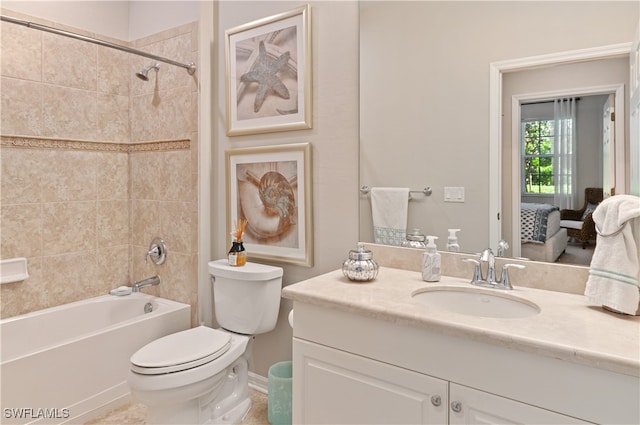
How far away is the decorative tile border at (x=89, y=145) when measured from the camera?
7.38 ft

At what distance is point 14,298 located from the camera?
2.22m

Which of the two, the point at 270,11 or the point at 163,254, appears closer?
the point at 270,11

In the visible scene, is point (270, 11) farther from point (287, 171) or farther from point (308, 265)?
point (308, 265)

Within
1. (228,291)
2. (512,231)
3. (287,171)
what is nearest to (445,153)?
(512,231)

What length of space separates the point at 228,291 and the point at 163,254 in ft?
2.63

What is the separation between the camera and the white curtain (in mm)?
1343

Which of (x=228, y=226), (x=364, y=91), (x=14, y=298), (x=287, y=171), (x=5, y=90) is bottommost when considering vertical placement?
(x=14, y=298)

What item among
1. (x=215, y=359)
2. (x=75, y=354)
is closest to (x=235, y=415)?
(x=215, y=359)

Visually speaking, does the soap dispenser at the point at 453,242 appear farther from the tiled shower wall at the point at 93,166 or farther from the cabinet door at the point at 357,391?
the tiled shower wall at the point at 93,166

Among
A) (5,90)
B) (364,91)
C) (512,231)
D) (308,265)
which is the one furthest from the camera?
(5,90)

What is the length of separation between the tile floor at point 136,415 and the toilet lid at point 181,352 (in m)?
0.44

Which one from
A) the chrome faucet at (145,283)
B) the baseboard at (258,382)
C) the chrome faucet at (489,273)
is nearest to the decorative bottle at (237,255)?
the baseboard at (258,382)

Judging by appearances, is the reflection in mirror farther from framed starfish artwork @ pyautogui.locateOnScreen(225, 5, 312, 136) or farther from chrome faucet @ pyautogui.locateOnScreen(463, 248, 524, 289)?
framed starfish artwork @ pyautogui.locateOnScreen(225, 5, 312, 136)

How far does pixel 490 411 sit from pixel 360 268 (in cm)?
64
